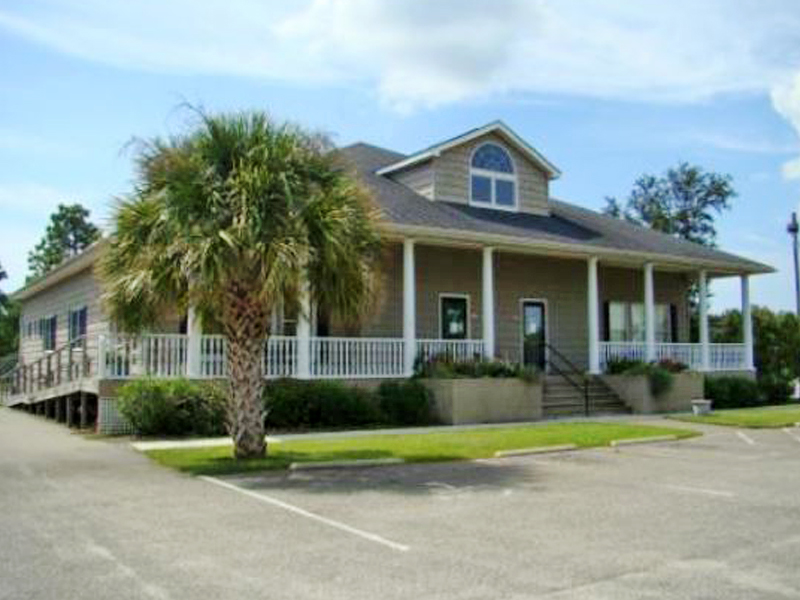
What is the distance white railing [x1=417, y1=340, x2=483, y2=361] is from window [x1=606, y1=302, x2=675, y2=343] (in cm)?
714

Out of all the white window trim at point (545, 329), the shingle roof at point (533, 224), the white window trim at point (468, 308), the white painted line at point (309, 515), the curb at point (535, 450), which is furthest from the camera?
the white window trim at point (545, 329)

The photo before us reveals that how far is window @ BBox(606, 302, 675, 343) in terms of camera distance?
29.5 meters

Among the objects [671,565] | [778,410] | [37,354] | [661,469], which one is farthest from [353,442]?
[37,354]

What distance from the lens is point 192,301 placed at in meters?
13.5

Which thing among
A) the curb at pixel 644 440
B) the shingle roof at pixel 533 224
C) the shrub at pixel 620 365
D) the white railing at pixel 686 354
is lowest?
the curb at pixel 644 440

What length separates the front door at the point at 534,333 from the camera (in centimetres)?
2712

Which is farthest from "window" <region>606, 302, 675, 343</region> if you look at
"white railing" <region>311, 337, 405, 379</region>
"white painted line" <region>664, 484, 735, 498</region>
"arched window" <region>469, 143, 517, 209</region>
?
"white painted line" <region>664, 484, 735, 498</region>

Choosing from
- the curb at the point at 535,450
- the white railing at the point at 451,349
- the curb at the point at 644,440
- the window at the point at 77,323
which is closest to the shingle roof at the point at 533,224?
the white railing at the point at 451,349

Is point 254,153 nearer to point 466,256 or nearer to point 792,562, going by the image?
point 792,562

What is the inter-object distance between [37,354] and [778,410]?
25.2m

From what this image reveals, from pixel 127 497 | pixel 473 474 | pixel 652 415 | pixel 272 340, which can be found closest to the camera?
pixel 127 497

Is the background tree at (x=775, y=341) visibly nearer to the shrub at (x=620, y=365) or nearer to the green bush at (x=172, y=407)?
the shrub at (x=620, y=365)

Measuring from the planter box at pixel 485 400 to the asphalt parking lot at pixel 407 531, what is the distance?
23.1 feet

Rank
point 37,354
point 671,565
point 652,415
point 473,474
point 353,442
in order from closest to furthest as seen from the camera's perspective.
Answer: point 671,565 → point 473,474 → point 353,442 → point 652,415 → point 37,354
